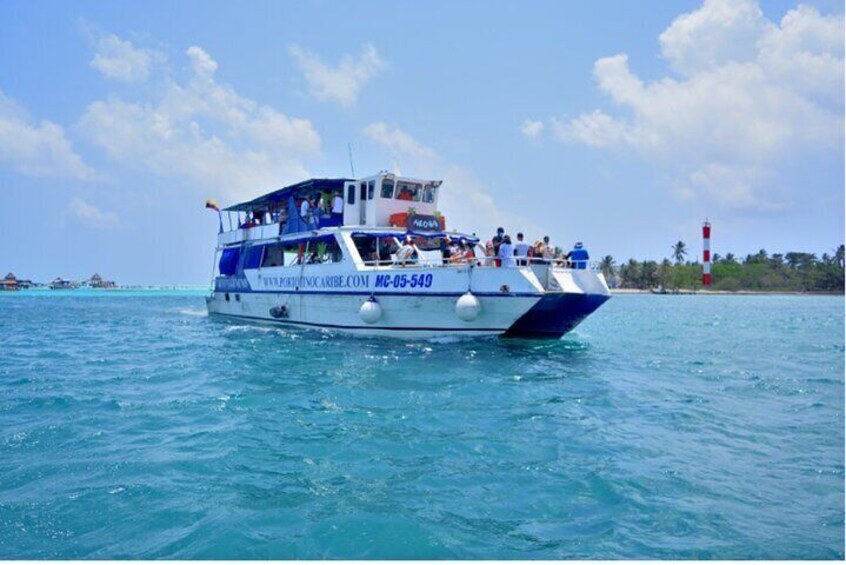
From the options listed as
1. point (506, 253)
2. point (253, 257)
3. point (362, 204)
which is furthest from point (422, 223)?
point (253, 257)

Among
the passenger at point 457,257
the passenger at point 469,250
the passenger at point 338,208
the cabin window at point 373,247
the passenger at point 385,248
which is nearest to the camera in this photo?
the passenger at point 457,257

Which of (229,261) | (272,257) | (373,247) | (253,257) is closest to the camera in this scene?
(373,247)

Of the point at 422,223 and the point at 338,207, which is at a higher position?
the point at 338,207

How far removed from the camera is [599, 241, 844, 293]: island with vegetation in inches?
4680

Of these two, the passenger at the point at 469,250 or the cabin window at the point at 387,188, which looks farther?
the cabin window at the point at 387,188

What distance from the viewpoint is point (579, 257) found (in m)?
15.3

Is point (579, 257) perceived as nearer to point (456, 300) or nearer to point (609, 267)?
point (456, 300)

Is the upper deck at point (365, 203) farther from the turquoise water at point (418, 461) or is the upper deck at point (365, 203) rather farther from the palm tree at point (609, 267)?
the palm tree at point (609, 267)

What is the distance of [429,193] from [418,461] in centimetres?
1509

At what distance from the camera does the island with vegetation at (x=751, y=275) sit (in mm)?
118875

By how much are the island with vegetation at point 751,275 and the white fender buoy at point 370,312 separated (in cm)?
11788

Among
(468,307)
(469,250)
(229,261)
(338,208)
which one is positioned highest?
(338,208)

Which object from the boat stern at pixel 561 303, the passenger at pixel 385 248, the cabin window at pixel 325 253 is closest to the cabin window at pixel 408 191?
the passenger at pixel 385 248

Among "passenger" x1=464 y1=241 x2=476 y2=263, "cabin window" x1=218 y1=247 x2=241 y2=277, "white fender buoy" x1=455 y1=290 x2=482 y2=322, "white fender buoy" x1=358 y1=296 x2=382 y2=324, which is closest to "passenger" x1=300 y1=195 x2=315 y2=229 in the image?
"white fender buoy" x1=358 y1=296 x2=382 y2=324
